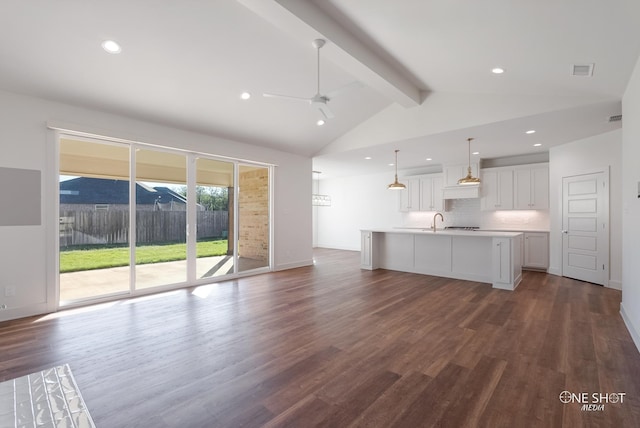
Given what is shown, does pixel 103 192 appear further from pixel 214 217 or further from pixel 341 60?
pixel 341 60

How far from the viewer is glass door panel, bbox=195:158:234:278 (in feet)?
18.9

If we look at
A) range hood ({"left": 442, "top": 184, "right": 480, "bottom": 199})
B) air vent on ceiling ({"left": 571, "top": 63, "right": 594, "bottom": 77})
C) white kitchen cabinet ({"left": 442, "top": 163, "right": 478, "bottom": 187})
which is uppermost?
air vent on ceiling ({"left": 571, "top": 63, "right": 594, "bottom": 77})

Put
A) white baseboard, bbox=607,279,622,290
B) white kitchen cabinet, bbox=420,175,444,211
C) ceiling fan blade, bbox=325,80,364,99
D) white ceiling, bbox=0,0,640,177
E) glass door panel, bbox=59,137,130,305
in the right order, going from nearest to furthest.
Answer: white ceiling, bbox=0,0,640,177, ceiling fan blade, bbox=325,80,364,99, glass door panel, bbox=59,137,130,305, white baseboard, bbox=607,279,622,290, white kitchen cabinet, bbox=420,175,444,211

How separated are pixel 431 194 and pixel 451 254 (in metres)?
3.13

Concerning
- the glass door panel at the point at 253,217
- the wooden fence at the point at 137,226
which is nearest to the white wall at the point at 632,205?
the glass door panel at the point at 253,217

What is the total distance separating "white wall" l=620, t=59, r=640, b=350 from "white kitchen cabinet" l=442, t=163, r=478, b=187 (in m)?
4.20

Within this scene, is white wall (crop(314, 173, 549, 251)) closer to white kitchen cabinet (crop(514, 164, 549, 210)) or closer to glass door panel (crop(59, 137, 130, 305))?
white kitchen cabinet (crop(514, 164, 549, 210))

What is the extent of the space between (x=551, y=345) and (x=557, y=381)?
772 mm

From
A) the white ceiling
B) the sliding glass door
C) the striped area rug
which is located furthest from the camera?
the sliding glass door

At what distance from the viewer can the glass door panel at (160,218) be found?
5.01 meters

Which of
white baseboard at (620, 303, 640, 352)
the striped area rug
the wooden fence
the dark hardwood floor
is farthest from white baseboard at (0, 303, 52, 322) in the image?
white baseboard at (620, 303, 640, 352)

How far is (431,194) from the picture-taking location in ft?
28.7

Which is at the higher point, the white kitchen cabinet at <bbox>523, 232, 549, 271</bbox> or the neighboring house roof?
the neighboring house roof

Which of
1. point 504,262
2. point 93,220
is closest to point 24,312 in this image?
point 93,220
